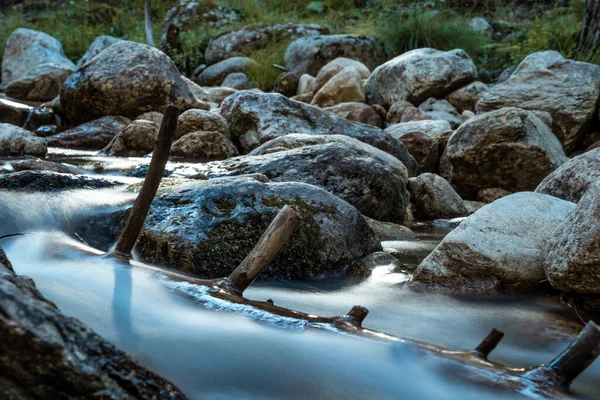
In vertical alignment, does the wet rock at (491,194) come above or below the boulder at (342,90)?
below

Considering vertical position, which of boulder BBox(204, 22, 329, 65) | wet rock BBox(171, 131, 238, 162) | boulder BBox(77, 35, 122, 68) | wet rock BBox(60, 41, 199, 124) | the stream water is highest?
boulder BBox(204, 22, 329, 65)

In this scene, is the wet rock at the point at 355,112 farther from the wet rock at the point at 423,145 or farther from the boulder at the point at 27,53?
the boulder at the point at 27,53

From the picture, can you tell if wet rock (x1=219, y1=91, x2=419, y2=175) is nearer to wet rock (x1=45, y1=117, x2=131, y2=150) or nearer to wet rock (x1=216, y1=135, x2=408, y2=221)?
wet rock (x1=216, y1=135, x2=408, y2=221)

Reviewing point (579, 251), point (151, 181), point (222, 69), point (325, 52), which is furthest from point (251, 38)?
point (579, 251)

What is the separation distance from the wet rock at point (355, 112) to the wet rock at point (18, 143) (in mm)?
4499

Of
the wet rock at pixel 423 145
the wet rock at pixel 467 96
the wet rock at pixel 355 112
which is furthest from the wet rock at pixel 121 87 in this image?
the wet rock at pixel 467 96

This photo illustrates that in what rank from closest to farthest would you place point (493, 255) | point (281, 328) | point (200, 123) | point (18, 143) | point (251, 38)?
point (281, 328), point (493, 255), point (18, 143), point (200, 123), point (251, 38)

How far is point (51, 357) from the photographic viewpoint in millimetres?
1179

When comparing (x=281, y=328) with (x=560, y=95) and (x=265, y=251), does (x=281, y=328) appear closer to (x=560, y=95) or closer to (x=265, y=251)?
(x=265, y=251)

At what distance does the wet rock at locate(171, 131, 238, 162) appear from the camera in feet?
22.9

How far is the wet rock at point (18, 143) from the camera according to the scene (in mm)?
6574

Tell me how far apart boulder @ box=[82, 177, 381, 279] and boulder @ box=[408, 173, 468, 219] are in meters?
2.28

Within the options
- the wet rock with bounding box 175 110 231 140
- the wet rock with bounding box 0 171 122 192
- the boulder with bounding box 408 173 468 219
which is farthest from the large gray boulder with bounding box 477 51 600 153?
the wet rock with bounding box 0 171 122 192

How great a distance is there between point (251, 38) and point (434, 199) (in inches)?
452
